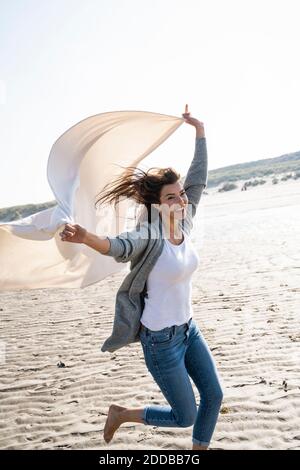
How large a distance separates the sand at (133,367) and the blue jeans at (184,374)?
0.88 m

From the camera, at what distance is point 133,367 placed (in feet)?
21.7

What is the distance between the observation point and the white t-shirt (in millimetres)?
3688

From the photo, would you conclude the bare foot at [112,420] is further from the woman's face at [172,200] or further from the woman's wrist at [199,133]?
the woman's wrist at [199,133]

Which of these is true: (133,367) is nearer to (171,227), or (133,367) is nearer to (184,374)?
(184,374)

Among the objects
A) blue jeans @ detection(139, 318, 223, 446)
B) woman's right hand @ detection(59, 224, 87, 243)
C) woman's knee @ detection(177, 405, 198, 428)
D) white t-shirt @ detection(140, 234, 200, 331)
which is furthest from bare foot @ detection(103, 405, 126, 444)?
woman's right hand @ detection(59, 224, 87, 243)

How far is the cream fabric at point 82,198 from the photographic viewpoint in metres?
4.32

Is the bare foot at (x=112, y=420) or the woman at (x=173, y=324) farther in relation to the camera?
the bare foot at (x=112, y=420)

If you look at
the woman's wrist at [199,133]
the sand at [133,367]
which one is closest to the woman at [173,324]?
the woman's wrist at [199,133]

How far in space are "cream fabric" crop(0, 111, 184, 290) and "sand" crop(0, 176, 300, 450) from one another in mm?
1479

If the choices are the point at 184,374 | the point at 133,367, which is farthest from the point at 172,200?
the point at 133,367

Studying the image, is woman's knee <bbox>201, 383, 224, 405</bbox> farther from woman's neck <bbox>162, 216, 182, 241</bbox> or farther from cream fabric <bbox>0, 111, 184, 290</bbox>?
cream fabric <bbox>0, 111, 184, 290</bbox>

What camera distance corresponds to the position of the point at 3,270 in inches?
183

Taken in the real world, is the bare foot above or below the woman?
below

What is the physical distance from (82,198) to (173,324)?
135cm
